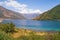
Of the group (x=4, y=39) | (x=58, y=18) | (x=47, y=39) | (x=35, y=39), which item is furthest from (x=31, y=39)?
(x=58, y=18)

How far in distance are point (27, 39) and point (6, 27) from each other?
14.2m

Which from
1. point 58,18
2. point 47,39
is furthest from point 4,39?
point 58,18

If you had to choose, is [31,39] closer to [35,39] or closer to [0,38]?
[35,39]

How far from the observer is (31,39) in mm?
13047

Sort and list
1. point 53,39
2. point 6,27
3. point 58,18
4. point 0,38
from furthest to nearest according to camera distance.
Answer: point 58,18 < point 6,27 < point 53,39 < point 0,38

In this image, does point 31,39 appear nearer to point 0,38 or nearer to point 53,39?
point 53,39

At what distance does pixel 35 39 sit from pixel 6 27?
45.3 ft

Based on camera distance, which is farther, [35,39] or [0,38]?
[35,39]

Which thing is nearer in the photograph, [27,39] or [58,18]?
[27,39]

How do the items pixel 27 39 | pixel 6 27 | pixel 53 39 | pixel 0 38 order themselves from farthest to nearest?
pixel 6 27
pixel 53 39
pixel 27 39
pixel 0 38

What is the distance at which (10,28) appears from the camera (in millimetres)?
27281

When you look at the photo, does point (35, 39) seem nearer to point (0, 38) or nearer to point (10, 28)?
point (0, 38)

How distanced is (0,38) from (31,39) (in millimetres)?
3303

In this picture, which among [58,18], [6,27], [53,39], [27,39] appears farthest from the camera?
[58,18]
